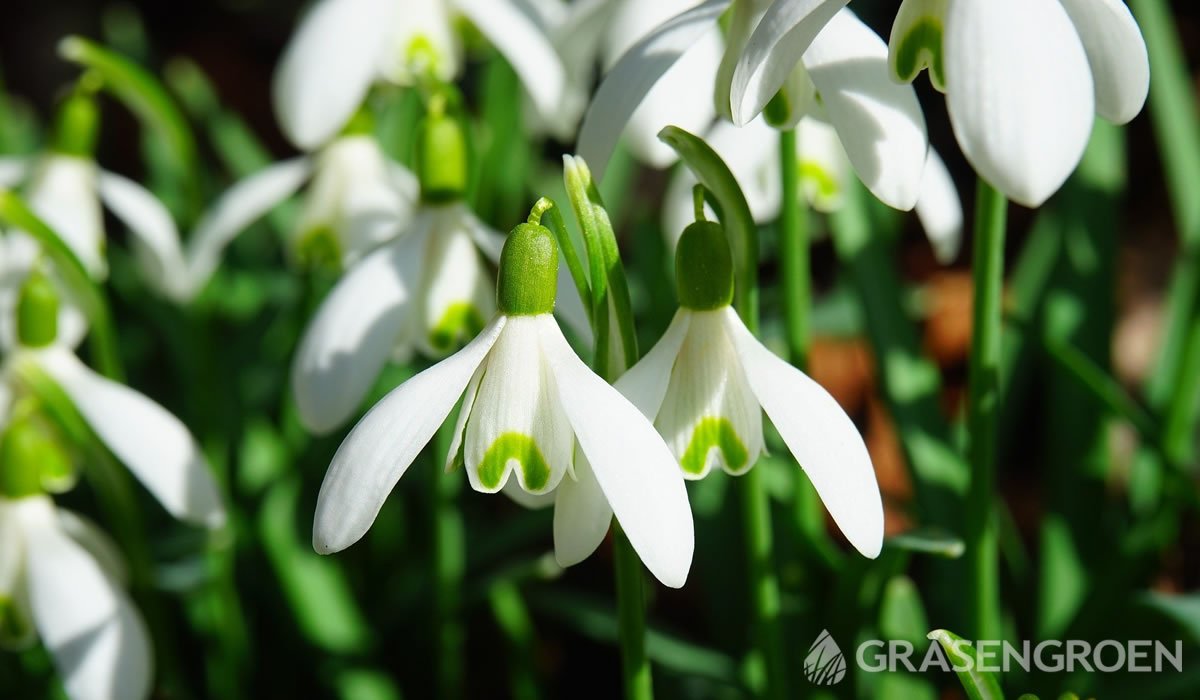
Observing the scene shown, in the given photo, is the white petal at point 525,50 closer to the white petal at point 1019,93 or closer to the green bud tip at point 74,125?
the green bud tip at point 74,125

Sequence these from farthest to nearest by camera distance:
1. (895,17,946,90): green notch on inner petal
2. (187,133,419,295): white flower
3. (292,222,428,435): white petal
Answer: (187,133,419,295): white flower, (292,222,428,435): white petal, (895,17,946,90): green notch on inner petal

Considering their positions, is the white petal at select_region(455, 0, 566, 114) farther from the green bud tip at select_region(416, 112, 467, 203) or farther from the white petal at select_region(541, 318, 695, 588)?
the white petal at select_region(541, 318, 695, 588)

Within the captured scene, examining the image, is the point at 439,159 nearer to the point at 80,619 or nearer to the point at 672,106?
the point at 672,106

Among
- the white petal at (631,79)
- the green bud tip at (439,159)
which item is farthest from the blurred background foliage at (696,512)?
the white petal at (631,79)

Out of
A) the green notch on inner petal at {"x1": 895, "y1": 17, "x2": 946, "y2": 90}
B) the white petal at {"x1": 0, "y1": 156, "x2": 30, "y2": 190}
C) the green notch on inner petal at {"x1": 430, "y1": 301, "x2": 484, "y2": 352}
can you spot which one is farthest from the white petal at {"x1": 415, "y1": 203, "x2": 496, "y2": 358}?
the white petal at {"x1": 0, "y1": 156, "x2": 30, "y2": 190}

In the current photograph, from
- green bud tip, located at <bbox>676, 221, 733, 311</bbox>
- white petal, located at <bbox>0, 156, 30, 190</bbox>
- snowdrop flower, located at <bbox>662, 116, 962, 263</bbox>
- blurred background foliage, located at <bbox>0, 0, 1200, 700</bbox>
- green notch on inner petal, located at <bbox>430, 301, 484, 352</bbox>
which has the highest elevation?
white petal, located at <bbox>0, 156, 30, 190</bbox>

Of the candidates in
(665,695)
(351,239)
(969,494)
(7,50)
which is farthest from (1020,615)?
(7,50)
